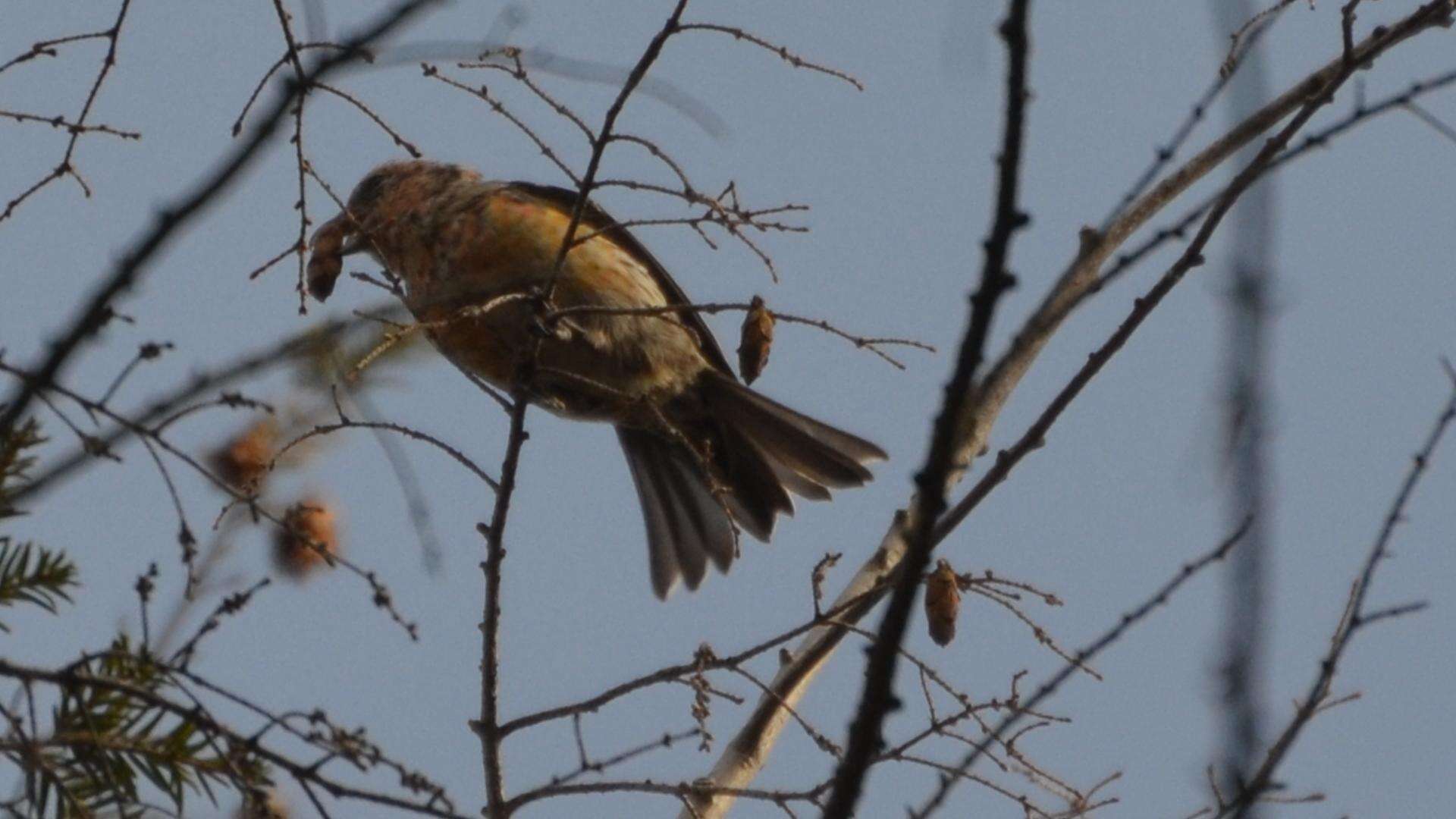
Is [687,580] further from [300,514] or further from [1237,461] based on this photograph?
[1237,461]

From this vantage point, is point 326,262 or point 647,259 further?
point 647,259

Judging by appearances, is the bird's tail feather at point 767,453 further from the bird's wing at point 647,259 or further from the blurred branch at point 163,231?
the blurred branch at point 163,231

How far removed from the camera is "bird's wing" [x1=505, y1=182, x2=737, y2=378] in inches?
196

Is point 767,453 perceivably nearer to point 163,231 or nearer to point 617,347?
point 617,347

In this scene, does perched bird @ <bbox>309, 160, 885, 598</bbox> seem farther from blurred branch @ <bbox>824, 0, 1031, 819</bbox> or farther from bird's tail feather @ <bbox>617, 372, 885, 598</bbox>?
blurred branch @ <bbox>824, 0, 1031, 819</bbox>

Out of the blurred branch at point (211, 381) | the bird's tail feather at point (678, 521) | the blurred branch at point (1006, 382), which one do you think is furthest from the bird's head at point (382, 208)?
the blurred branch at point (211, 381)

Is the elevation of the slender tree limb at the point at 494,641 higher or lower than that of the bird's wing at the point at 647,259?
lower

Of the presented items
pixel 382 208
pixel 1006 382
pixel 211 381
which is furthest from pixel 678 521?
pixel 211 381

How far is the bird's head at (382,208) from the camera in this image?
4668 mm

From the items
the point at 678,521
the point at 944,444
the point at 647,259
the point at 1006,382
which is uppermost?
the point at 647,259

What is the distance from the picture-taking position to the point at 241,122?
9.61 feet

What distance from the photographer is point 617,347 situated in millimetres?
4859

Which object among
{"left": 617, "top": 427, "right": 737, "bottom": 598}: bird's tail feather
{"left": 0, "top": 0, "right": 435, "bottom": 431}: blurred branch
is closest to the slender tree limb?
{"left": 0, "top": 0, "right": 435, "bottom": 431}: blurred branch

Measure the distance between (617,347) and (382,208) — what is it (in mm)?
944
